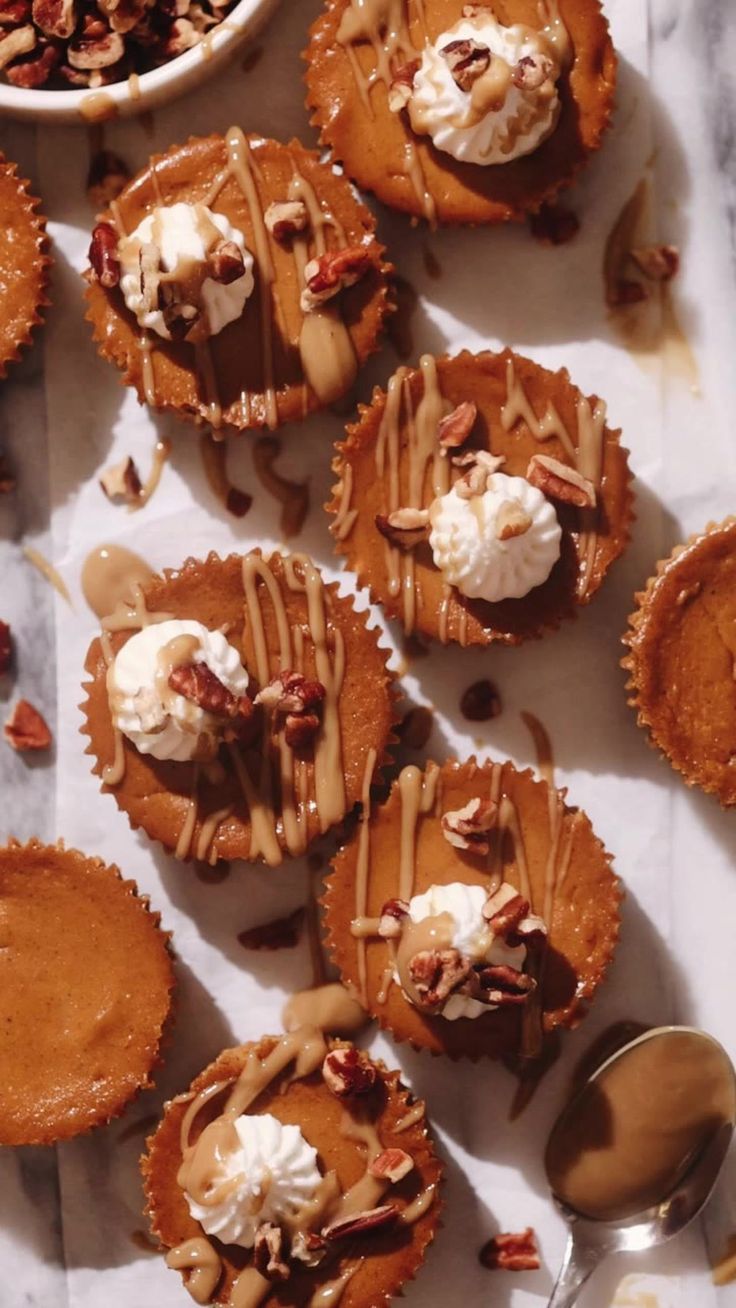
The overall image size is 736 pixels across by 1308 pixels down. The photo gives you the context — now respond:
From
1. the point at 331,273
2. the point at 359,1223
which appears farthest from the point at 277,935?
the point at 331,273

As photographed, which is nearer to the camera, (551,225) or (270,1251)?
(270,1251)

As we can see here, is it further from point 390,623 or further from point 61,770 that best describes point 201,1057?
point 390,623

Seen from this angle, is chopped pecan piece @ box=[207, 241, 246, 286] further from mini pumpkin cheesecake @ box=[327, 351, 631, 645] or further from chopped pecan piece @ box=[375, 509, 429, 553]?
chopped pecan piece @ box=[375, 509, 429, 553]

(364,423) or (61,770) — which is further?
(61,770)

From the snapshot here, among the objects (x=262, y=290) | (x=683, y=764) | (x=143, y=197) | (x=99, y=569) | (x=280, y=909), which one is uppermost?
(x=143, y=197)

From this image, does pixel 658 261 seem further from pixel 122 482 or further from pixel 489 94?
pixel 122 482

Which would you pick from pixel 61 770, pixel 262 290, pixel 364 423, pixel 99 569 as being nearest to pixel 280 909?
pixel 61 770

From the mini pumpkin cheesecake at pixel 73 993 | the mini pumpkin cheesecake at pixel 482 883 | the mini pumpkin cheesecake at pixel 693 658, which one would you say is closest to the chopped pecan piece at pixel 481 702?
the mini pumpkin cheesecake at pixel 482 883

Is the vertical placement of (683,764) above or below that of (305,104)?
below
